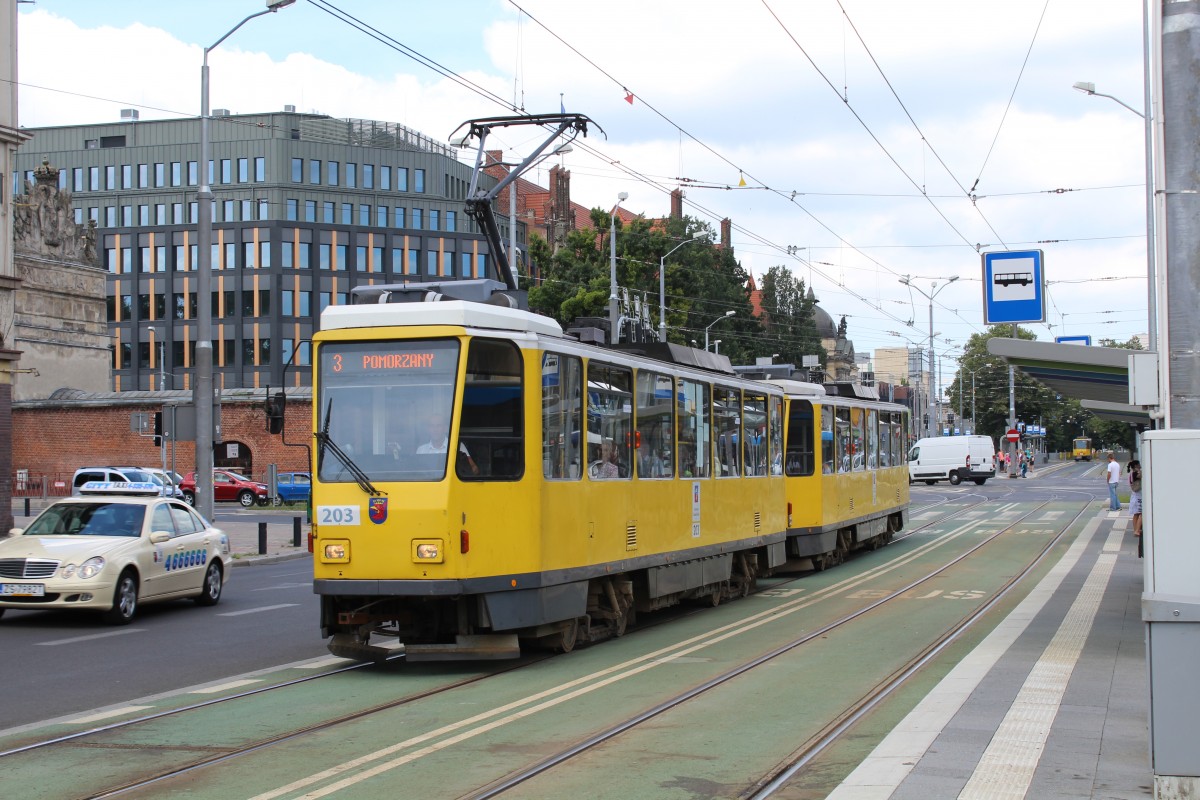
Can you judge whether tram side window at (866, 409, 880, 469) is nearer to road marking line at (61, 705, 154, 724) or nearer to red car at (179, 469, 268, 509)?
road marking line at (61, 705, 154, 724)

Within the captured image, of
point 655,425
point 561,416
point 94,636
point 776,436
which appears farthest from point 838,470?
point 94,636

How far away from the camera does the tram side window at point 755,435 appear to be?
18188 mm

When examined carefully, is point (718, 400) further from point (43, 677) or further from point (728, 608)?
point (43, 677)

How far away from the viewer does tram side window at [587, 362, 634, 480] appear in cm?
1259

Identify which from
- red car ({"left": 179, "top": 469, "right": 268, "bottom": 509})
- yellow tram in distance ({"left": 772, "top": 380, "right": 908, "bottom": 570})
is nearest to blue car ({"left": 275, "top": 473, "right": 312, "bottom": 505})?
red car ({"left": 179, "top": 469, "right": 268, "bottom": 509})

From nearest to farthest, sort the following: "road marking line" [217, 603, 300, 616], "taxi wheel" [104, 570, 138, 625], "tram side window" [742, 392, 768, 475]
Result: "taxi wheel" [104, 570, 138, 625], "road marking line" [217, 603, 300, 616], "tram side window" [742, 392, 768, 475]

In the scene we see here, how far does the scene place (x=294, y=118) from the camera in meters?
82.0

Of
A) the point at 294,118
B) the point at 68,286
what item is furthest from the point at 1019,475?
the point at 68,286

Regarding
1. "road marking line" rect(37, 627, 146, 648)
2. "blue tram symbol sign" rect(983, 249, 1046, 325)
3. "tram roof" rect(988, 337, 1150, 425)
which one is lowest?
"road marking line" rect(37, 627, 146, 648)

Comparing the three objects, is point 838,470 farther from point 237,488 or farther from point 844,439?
point 237,488

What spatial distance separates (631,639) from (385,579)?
12.2 feet

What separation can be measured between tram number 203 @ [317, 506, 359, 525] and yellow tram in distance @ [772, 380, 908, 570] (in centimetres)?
1099

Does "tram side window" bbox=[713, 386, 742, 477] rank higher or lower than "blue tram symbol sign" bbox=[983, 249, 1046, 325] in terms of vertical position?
lower

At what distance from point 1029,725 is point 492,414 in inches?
193
